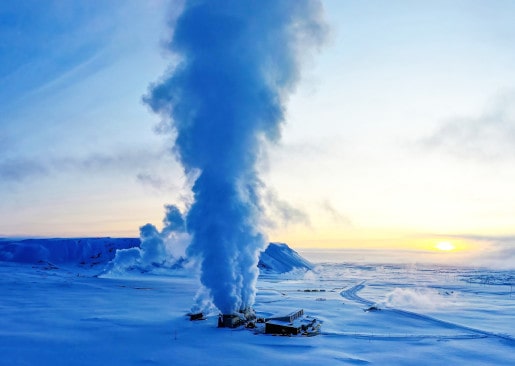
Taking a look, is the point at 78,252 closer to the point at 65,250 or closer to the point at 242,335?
the point at 65,250

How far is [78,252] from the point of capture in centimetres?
15888

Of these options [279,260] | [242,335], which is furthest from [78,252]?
[242,335]

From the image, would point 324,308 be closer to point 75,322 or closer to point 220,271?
point 220,271

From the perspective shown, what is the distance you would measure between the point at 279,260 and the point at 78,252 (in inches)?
2932

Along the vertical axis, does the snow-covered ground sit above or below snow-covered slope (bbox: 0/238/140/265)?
below

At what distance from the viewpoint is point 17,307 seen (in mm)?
50625

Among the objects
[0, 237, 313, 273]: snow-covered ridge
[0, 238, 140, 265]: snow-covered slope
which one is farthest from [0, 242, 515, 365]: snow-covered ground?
[0, 238, 140, 265]: snow-covered slope

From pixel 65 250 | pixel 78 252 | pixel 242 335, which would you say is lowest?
pixel 242 335

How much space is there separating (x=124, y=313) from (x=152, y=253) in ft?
257

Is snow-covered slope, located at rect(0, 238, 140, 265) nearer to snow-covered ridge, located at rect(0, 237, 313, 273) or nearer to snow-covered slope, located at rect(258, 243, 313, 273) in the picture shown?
snow-covered ridge, located at rect(0, 237, 313, 273)

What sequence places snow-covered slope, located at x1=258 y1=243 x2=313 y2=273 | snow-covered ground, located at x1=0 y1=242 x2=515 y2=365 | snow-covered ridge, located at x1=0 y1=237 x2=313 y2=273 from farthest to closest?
snow-covered slope, located at x1=258 y1=243 x2=313 y2=273 → snow-covered ridge, located at x1=0 y1=237 x2=313 y2=273 → snow-covered ground, located at x1=0 y1=242 x2=515 y2=365

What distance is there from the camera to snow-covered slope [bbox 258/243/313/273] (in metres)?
156

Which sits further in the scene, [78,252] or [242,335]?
[78,252]

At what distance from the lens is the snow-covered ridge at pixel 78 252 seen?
152875mm
